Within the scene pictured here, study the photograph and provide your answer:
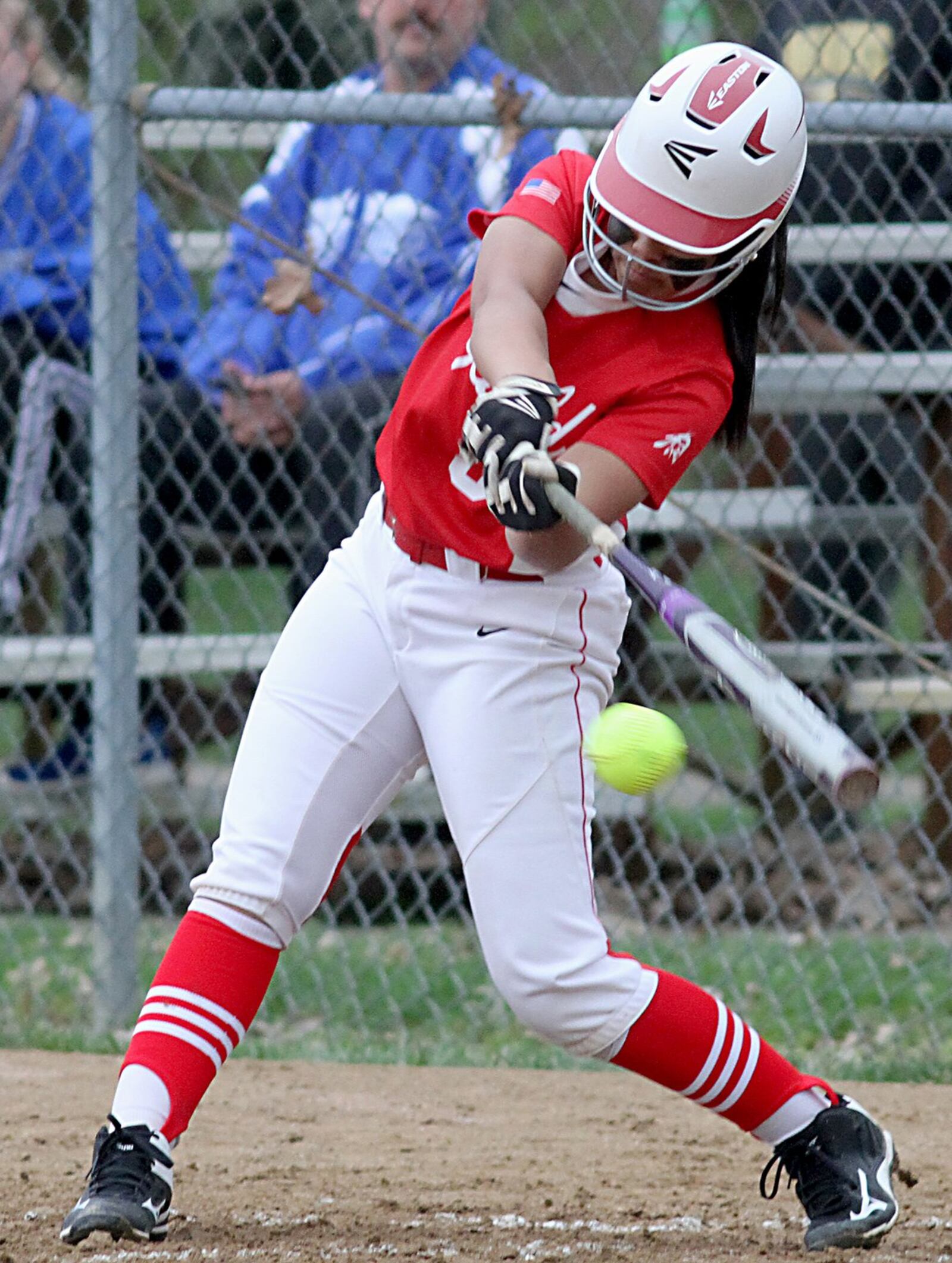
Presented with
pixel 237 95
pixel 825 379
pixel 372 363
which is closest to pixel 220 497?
pixel 372 363

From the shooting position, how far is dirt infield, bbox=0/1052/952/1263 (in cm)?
261

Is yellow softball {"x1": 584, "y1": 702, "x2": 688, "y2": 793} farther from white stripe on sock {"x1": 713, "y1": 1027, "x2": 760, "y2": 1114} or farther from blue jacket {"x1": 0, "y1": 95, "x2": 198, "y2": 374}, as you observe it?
blue jacket {"x1": 0, "y1": 95, "x2": 198, "y2": 374}

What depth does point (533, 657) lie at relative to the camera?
2.55m

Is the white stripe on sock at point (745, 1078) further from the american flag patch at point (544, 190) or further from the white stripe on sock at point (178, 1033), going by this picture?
the american flag patch at point (544, 190)

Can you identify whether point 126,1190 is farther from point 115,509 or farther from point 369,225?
point 369,225

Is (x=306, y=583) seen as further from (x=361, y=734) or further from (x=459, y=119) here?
(x=361, y=734)

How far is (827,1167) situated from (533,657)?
35.6 inches

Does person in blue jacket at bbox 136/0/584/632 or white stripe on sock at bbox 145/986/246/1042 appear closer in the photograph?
white stripe on sock at bbox 145/986/246/1042

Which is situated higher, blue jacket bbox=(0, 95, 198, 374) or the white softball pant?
the white softball pant

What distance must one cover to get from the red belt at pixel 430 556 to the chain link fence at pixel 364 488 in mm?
1530

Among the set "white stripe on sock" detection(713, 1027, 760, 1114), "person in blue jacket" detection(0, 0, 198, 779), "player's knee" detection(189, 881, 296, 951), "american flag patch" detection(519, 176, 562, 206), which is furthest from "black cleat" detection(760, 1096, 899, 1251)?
"person in blue jacket" detection(0, 0, 198, 779)

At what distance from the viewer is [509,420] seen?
2229 millimetres

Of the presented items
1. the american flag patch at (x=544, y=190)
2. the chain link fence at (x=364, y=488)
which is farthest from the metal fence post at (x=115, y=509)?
the american flag patch at (x=544, y=190)

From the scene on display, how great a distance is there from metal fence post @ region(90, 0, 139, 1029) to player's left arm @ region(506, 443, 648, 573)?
6.12 feet
